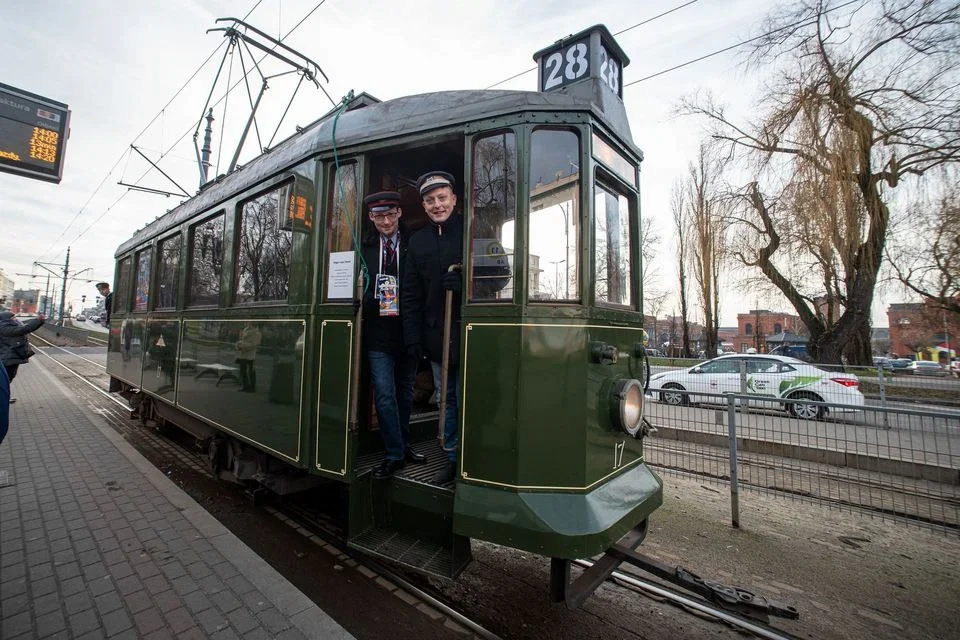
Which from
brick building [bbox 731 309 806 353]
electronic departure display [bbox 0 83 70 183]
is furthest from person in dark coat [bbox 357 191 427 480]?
brick building [bbox 731 309 806 353]

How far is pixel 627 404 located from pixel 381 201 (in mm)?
2092

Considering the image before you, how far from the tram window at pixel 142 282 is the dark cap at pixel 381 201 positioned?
5.08m

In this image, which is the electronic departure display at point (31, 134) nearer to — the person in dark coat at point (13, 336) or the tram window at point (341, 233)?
the person in dark coat at point (13, 336)

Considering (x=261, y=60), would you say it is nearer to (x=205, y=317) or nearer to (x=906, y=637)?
(x=205, y=317)

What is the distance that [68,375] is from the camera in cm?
1447

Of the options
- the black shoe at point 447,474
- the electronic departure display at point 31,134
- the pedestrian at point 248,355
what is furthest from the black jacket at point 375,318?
the electronic departure display at point 31,134

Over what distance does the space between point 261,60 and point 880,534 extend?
361 inches

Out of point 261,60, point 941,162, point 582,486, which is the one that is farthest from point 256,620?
point 941,162

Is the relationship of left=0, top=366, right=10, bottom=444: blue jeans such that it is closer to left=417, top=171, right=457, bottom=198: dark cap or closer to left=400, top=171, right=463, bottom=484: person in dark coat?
left=400, top=171, right=463, bottom=484: person in dark coat

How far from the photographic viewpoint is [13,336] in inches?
289

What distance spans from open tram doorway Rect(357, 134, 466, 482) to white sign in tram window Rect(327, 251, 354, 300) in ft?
0.76

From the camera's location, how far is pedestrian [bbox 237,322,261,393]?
12.3 feet

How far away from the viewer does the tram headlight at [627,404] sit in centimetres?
268

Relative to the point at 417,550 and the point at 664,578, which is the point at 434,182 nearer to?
the point at 417,550
